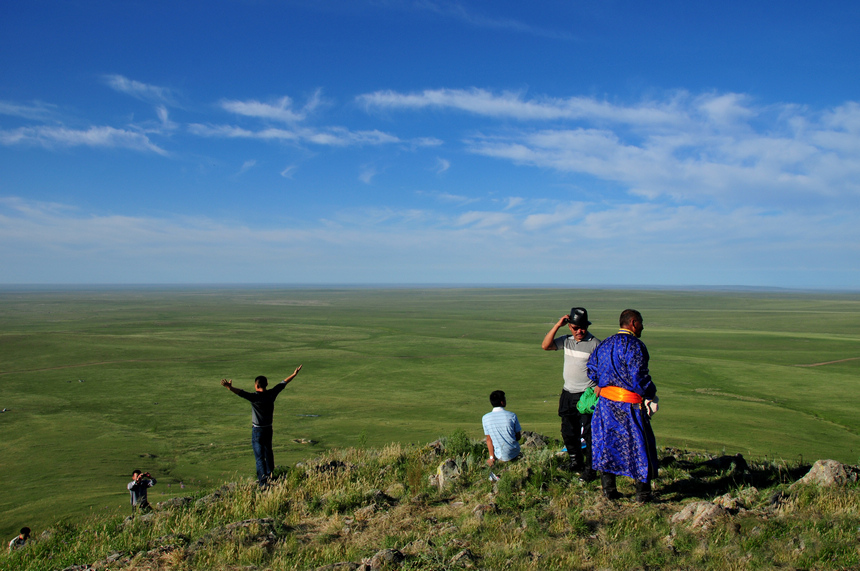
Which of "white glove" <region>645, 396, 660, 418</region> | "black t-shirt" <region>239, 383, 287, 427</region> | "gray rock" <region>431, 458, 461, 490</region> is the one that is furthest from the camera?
"black t-shirt" <region>239, 383, 287, 427</region>

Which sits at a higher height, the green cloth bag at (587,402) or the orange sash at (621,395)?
the orange sash at (621,395)

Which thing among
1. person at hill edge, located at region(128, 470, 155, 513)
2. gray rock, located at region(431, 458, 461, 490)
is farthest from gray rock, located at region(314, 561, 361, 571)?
person at hill edge, located at region(128, 470, 155, 513)

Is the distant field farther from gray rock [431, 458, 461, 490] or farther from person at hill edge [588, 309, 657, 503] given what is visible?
person at hill edge [588, 309, 657, 503]

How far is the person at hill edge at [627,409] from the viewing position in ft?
15.3

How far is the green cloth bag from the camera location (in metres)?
5.22

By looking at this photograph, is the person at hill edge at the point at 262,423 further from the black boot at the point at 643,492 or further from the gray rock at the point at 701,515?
the gray rock at the point at 701,515

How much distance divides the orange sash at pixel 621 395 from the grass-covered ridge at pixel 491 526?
1.05 metres

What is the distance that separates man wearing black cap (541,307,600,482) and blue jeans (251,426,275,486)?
3719 millimetres

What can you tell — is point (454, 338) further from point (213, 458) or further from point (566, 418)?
point (566, 418)

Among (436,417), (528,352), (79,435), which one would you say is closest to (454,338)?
(528,352)

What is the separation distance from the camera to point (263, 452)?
21.6 feet

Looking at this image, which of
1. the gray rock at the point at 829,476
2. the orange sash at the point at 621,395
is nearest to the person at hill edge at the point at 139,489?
the orange sash at the point at 621,395

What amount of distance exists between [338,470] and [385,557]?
3030 millimetres

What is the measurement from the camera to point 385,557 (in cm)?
398
